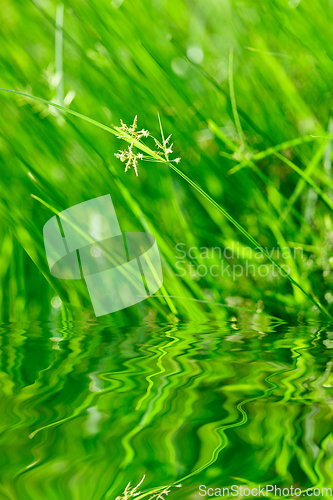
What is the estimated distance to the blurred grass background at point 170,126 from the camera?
0.84m

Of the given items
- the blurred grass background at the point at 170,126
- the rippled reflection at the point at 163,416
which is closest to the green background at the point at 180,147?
the blurred grass background at the point at 170,126

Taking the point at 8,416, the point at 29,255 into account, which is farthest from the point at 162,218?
the point at 8,416

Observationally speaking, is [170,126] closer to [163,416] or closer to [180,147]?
[180,147]

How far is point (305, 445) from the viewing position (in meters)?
0.37

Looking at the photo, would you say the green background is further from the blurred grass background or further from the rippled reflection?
the rippled reflection

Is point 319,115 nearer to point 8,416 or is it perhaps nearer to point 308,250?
point 308,250

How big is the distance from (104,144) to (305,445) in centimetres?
72

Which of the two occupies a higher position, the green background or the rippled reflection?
the green background

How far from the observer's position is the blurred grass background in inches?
33.2

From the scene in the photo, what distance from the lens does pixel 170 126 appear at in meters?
0.87

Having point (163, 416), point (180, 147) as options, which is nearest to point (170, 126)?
point (180, 147)

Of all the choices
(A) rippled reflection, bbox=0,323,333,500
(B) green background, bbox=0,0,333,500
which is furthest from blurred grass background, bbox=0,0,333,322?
(A) rippled reflection, bbox=0,323,333,500

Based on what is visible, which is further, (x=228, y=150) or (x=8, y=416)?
(x=228, y=150)

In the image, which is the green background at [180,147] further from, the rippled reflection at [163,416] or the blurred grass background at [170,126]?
the rippled reflection at [163,416]
